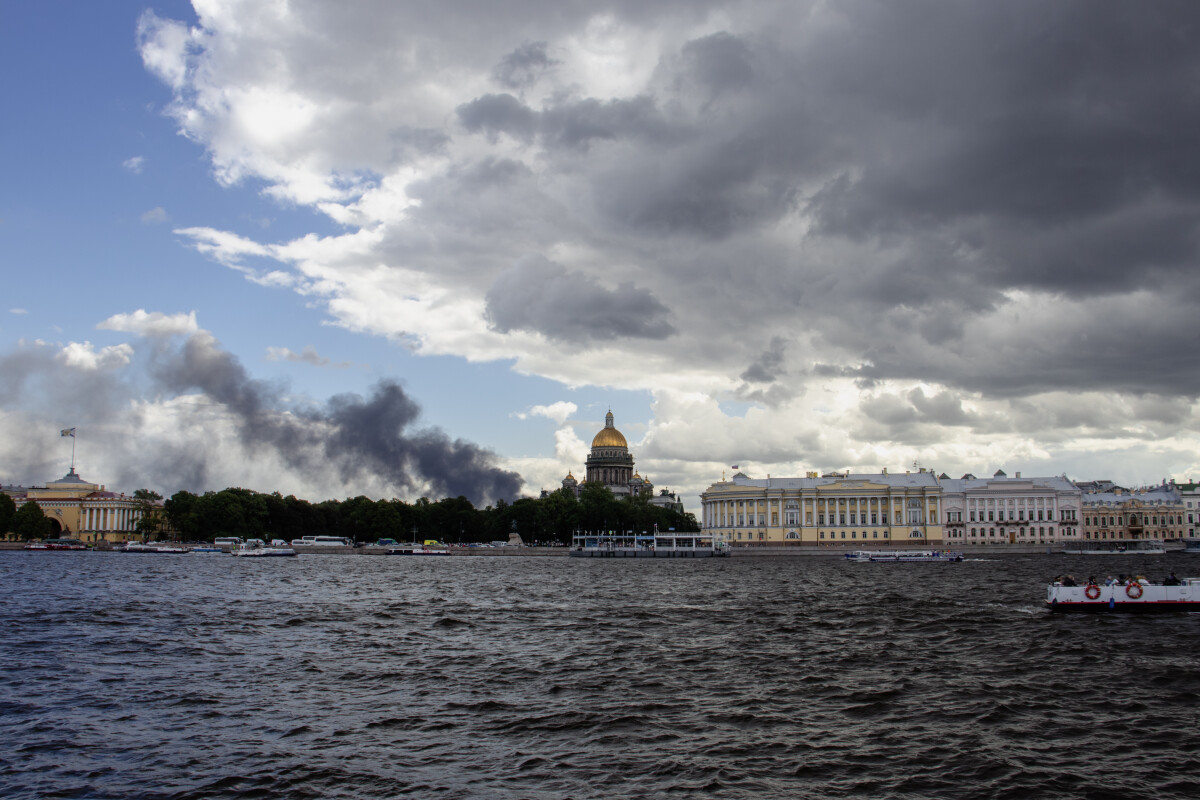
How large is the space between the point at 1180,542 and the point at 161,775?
7606 inches

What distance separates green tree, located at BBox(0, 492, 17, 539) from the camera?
148m

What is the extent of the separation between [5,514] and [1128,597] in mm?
157757

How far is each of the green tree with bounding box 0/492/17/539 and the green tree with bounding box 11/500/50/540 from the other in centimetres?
87

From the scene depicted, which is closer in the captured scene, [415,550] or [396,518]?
[415,550]

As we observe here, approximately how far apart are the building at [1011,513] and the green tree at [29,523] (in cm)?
14937

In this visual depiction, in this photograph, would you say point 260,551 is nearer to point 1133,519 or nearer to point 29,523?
point 29,523

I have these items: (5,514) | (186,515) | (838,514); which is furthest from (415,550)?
(838,514)

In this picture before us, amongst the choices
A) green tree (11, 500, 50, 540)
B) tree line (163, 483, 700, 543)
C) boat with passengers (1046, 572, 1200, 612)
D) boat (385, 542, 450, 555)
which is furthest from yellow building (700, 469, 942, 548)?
boat with passengers (1046, 572, 1200, 612)

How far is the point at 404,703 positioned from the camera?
22.2 m

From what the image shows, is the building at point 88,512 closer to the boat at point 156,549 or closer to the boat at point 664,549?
the boat at point 156,549

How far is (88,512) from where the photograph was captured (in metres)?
170

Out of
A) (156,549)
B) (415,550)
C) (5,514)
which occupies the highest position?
(5,514)

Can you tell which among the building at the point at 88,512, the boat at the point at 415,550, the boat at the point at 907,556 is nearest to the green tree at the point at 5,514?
the building at the point at 88,512

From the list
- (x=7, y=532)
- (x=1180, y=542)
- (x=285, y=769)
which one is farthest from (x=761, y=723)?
(x=1180, y=542)
